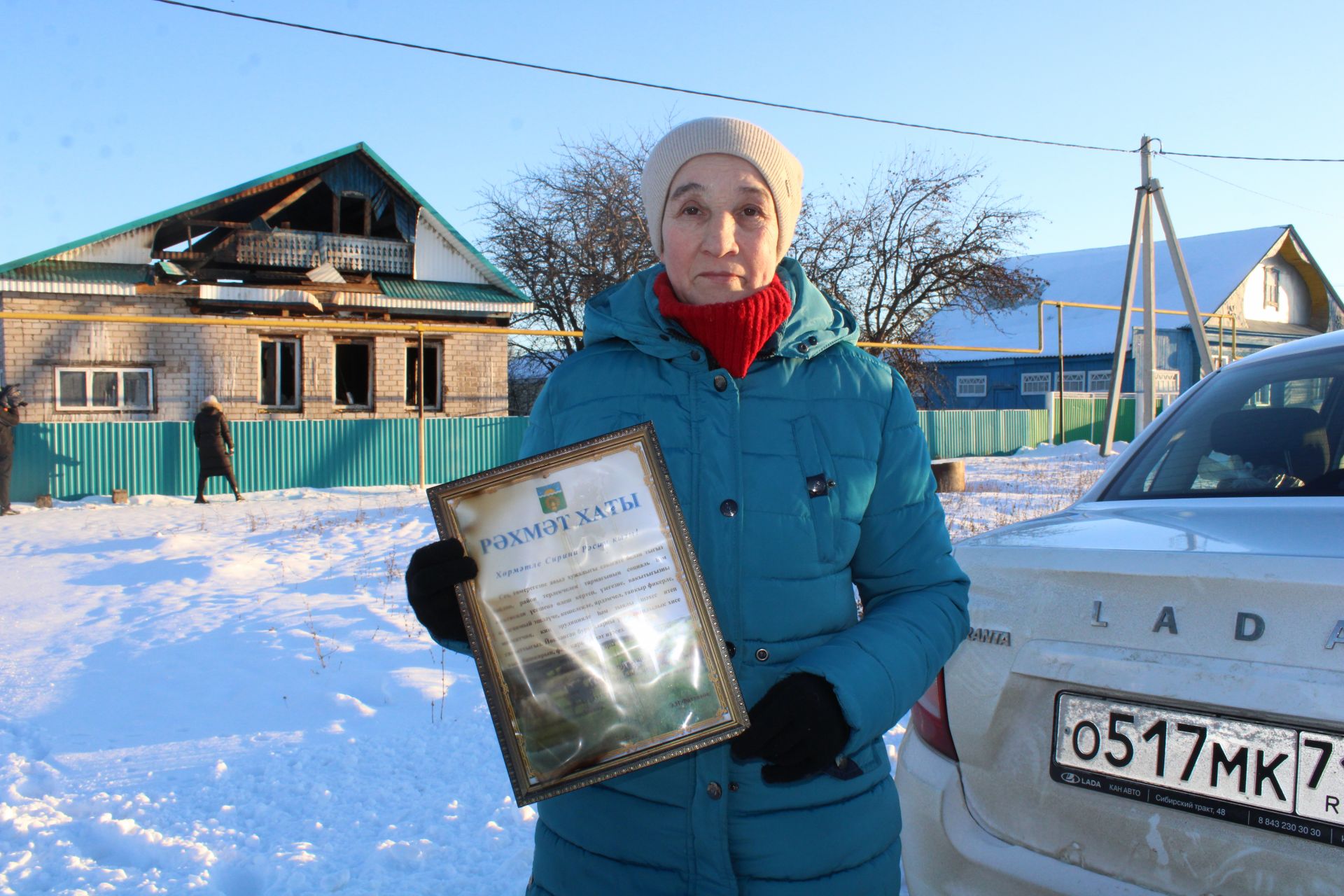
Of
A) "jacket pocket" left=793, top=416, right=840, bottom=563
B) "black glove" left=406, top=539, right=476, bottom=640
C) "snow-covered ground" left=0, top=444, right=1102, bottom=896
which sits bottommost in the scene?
"snow-covered ground" left=0, top=444, right=1102, bottom=896

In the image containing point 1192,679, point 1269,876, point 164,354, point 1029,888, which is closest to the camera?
point 1269,876

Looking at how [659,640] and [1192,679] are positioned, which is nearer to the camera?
[659,640]

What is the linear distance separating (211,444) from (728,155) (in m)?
13.2

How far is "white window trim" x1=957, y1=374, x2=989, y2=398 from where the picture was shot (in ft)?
114

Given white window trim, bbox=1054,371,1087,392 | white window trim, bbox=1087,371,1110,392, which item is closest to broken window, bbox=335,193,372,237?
white window trim, bbox=1054,371,1087,392

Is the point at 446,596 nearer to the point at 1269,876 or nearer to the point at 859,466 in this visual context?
the point at 859,466

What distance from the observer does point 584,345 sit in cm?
163

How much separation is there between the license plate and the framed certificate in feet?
2.62

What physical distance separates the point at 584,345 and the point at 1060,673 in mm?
1056

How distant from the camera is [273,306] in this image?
17281mm

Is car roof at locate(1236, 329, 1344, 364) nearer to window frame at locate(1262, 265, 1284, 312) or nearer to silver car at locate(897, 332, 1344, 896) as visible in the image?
silver car at locate(897, 332, 1344, 896)

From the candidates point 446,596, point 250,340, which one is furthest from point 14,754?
point 250,340

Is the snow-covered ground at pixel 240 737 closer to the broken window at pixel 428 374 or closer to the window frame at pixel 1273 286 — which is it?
the broken window at pixel 428 374

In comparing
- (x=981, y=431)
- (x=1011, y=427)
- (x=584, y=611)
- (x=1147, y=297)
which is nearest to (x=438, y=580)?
(x=584, y=611)
